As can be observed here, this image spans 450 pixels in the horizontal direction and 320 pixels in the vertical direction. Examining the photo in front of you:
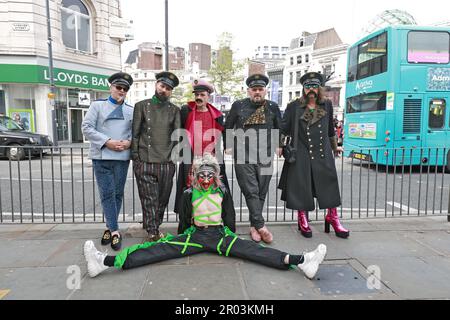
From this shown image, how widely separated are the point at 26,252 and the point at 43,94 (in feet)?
54.1

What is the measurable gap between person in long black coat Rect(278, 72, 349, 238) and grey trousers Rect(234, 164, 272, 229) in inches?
16.2

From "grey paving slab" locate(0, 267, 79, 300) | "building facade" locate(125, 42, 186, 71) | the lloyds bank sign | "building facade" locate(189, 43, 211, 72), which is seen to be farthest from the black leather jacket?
"building facade" locate(189, 43, 211, 72)

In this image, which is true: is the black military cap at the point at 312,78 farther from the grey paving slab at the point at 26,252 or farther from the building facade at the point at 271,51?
the building facade at the point at 271,51

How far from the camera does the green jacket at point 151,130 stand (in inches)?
151

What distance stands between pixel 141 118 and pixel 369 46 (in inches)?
377

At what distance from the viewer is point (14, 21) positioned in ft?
55.5

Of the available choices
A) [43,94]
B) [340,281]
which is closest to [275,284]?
[340,281]

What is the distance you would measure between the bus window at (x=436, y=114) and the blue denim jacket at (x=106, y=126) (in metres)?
9.76

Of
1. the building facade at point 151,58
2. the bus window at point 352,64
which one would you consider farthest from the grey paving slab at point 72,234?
the building facade at point 151,58

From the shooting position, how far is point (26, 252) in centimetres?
378

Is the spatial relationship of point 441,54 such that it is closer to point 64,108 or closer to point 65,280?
point 65,280

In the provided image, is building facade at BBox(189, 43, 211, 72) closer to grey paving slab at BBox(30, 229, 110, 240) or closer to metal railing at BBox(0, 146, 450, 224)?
metal railing at BBox(0, 146, 450, 224)

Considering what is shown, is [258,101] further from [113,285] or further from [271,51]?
[271,51]

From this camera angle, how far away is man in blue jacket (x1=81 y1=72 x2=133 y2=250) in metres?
3.79
